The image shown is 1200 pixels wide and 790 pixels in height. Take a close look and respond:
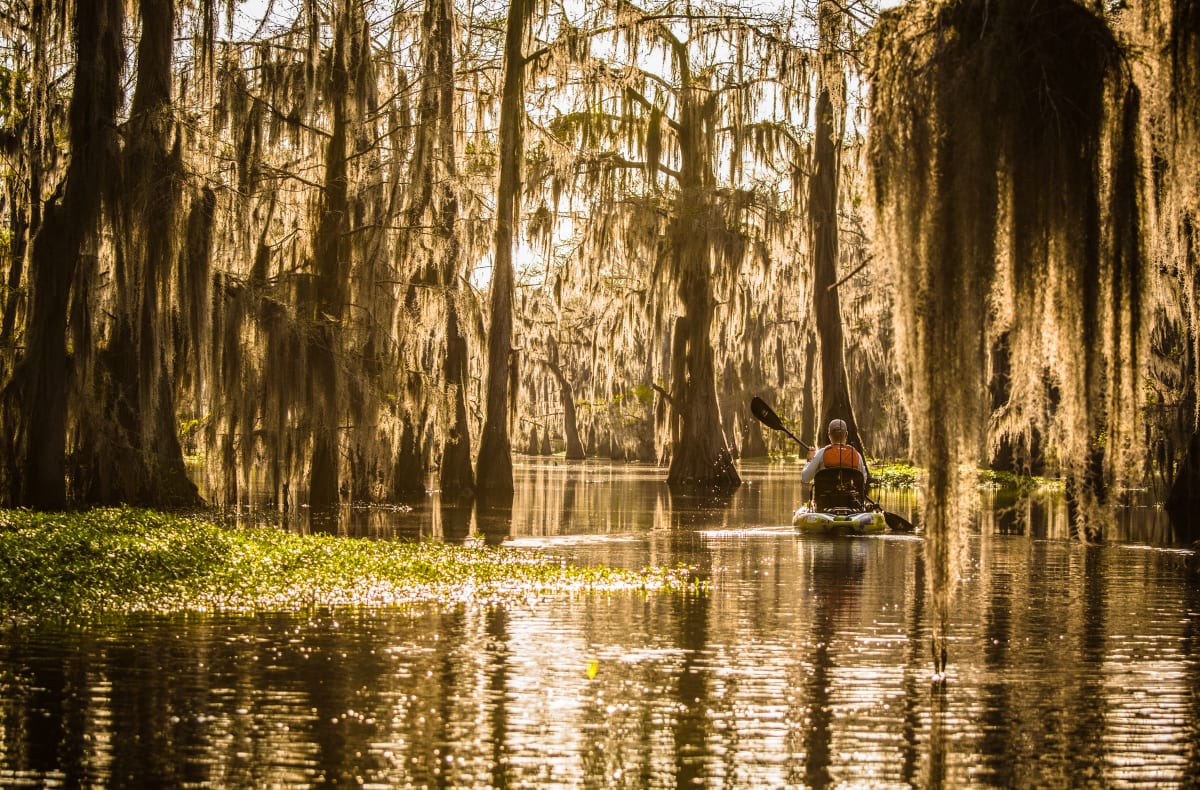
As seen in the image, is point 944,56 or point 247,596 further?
point 247,596

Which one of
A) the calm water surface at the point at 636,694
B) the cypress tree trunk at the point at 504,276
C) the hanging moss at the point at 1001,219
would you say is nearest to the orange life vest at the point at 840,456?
the calm water surface at the point at 636,694

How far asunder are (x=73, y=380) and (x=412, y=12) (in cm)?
1126

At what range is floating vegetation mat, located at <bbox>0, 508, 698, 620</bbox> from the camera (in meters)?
11.3

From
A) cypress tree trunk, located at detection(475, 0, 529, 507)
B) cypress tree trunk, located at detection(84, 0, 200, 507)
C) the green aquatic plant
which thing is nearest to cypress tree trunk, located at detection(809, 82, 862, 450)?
the green aquatic plant

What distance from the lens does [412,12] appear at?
26375 millimetres

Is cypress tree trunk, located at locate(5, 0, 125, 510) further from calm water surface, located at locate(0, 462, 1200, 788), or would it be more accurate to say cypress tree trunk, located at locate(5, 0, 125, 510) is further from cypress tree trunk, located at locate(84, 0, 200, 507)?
calm water surface, located at locate(0, 462, 1200, 788)

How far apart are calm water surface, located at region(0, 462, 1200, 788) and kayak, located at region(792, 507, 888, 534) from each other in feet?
20.1

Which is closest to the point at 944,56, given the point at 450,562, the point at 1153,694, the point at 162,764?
the point at 1153,694

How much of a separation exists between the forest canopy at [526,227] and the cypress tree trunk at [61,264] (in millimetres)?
41

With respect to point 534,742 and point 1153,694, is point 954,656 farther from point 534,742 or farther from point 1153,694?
point 534,742

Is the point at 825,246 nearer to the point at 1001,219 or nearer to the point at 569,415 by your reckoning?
the point at 1001,219

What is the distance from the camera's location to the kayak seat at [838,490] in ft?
65.8

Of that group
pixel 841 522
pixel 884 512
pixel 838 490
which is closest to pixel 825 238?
pixel 884 512

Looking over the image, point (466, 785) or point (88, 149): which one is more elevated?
point (88, 149)
